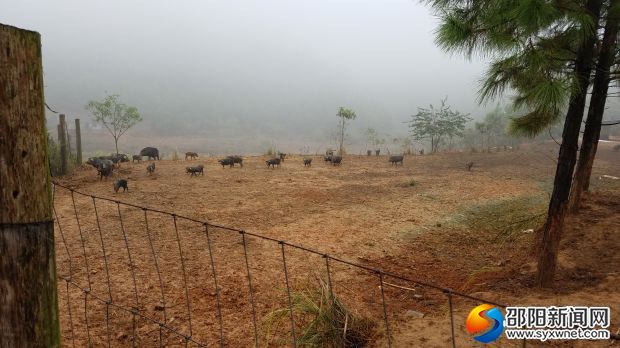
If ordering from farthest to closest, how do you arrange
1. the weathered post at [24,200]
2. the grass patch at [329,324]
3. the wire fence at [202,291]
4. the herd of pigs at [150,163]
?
the herd of pigs at [150,163] < the wire fence at [202,291] < the grass patch at [329,324] < the weathered post at [24,200]

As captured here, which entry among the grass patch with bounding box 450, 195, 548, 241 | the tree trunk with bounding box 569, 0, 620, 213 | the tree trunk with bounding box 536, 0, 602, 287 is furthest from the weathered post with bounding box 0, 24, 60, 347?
the grass patch with bounding box 450, 195, 548, 241

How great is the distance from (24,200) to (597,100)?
23.3ft

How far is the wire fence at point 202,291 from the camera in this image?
3.94m

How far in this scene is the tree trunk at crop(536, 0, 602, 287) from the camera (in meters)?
4.24

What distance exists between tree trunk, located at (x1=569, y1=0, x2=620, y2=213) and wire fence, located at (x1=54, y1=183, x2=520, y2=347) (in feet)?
11.6

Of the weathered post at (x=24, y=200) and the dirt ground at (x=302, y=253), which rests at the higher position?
the weathered post at (x=24, y=200)

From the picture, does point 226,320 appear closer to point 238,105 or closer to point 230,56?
point 238,105

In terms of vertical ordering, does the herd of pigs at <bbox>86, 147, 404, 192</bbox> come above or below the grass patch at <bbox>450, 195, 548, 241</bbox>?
above

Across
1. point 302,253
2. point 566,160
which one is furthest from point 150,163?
point 566,160

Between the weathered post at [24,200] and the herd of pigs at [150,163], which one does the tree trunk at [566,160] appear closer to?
the weathered post at [24,200]

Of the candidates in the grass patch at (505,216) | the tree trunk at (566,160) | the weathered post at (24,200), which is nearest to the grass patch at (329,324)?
the weathered post at (24,200)

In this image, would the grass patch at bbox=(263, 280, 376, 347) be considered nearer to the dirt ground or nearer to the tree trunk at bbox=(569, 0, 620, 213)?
the dirt ground

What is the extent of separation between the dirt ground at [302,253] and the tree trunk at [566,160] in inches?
14.0

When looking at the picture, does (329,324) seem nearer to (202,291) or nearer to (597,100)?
(202,291)
